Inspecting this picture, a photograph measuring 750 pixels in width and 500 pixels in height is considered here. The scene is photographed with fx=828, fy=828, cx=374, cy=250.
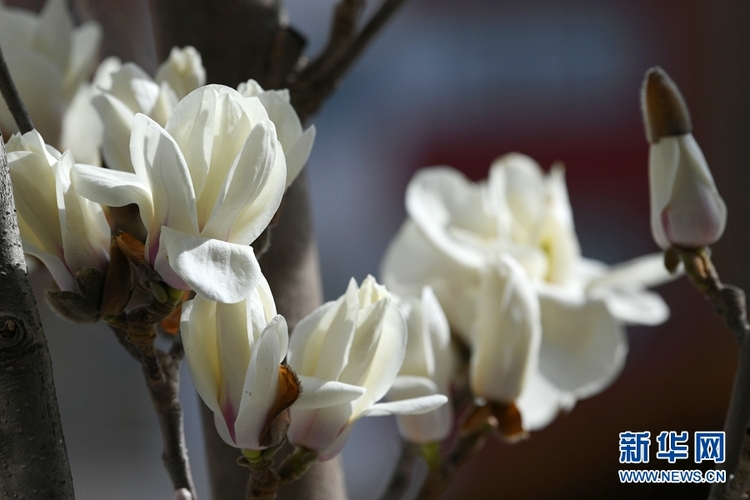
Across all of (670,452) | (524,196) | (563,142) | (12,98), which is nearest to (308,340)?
(12,98)

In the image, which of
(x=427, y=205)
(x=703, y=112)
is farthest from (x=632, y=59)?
(x=427, y=205)

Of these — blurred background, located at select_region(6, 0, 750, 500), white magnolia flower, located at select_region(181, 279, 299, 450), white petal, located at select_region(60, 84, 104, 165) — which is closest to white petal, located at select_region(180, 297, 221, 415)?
white magnolia flower, located at select_region(181, 279, 299, 450)

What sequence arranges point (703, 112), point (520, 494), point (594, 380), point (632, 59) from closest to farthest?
→ 1. point (594, 380)
2. point (520, 494)
3. point (703, 112)
4. point (632, 59)

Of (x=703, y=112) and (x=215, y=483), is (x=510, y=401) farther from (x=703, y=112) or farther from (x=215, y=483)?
(x=703, y=112)

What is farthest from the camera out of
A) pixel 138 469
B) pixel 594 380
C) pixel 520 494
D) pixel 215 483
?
pixel 520 494

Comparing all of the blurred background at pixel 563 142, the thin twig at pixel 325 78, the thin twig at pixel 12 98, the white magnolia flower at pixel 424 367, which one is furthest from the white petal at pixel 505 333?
the blurred background at pixel 563 142

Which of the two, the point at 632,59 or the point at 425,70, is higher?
the point at 632,59
